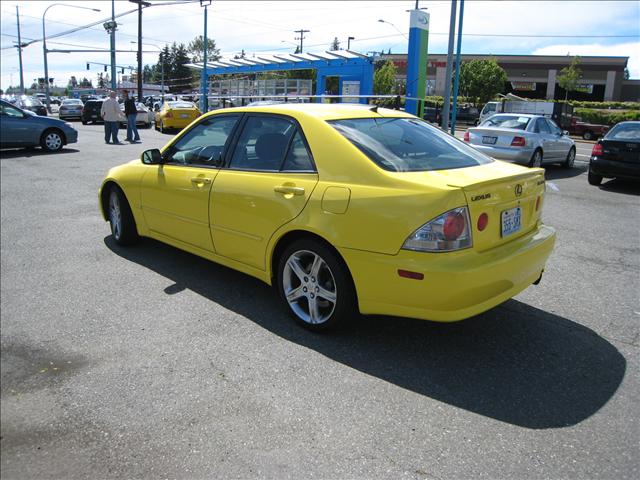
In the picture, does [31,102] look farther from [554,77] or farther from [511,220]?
[554,77]

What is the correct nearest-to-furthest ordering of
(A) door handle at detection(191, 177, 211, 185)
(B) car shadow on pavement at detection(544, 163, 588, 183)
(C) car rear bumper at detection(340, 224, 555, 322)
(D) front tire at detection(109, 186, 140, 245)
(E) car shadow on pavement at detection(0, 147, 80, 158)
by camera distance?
1. (C) car rear bumper at detection(340, 224, 555, 322)
2. (A) door handle at detection(191, 177, 211, 185)
3. (D) front tire at detection(109, 186, 140, 245)
4. (B) car shadow on pavement at detection(544, 163, 588, 183)
5. (E) car shadow on pavement at detection(0, 147, 80, 158)

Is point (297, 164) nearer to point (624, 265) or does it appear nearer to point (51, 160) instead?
point (624, 265)

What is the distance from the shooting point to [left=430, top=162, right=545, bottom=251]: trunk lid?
3352mm

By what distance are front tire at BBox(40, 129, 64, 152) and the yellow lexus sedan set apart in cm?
1184

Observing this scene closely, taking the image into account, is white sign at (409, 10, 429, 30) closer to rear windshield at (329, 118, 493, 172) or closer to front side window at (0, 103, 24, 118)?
front side window at (0, 103, 24, 118)

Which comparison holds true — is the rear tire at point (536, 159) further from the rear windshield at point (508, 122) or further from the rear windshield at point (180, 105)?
the rear windshield at point (180, 105)

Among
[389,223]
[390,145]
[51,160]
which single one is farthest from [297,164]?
[51,160]

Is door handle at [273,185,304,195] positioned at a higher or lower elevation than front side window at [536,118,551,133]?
lower

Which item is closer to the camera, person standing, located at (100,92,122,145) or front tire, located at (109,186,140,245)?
front tire, located at (109,186,140,245)

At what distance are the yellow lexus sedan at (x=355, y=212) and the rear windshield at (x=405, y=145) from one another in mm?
16

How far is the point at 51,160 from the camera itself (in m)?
13.3

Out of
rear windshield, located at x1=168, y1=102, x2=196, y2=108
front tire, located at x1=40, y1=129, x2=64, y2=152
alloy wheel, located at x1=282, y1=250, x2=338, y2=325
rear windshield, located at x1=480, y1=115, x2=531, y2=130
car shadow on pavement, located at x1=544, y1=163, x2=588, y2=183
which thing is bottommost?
alloy wheel, located at x1=282, y1=250, x2=338, y2=325

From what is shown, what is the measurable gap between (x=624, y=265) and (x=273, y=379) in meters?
4.32

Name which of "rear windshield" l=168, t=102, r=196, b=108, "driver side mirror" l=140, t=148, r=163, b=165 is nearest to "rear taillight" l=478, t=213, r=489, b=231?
"driver side mirror" l=140, t=148, r=163, b=165
